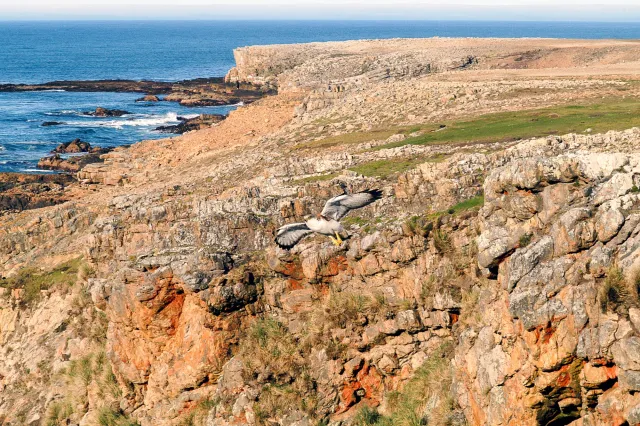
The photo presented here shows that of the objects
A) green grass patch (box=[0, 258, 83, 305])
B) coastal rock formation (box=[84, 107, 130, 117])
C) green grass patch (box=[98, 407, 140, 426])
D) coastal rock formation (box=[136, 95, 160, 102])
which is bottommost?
coastal rock formation (box=[136, 95, 160, 102])

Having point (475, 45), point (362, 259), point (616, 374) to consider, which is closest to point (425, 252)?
point (362, 259)

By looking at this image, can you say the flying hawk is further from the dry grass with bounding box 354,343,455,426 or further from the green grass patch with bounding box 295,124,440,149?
the green grass patch with bounding box 295,124,440,149

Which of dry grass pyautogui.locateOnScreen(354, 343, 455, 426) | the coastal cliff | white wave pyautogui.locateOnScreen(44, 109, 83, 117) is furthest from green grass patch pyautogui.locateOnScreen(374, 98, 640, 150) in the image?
white wave pyautogui.locateOnScreen(44, 109, 83, 117)

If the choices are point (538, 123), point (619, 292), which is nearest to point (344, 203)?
point (619, 292)

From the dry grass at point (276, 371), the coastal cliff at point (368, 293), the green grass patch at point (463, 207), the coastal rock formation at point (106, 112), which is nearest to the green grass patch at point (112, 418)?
the coastal cliff at point (368, 293)

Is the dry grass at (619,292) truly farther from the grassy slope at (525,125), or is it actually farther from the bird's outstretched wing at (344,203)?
the grassy slope at (525,125)

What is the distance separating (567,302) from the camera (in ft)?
34.9

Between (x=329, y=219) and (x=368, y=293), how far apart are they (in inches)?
76.1

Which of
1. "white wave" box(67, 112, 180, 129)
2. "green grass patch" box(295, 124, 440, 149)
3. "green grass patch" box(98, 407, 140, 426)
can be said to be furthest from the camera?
"white wave" box(67, 112, 180, 129)

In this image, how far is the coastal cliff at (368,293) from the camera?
10.9 metres

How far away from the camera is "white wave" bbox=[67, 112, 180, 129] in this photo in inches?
3017

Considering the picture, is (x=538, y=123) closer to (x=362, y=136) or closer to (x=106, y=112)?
(x=362, y=136)

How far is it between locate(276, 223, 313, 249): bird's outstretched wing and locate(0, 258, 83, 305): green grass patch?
10.7 metres

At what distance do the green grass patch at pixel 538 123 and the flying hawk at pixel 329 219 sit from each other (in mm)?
11311
